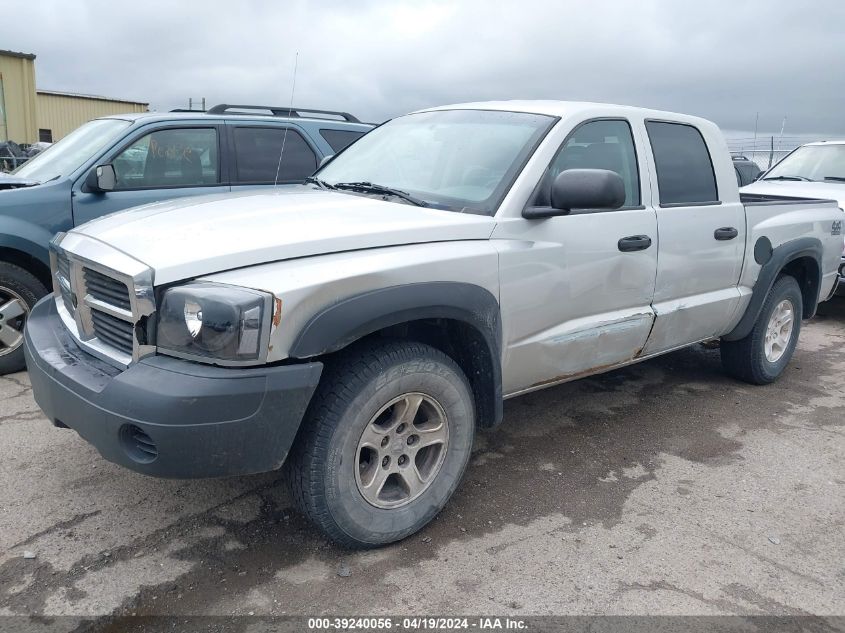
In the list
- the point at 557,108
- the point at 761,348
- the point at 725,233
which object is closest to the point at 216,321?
the point at 557,108

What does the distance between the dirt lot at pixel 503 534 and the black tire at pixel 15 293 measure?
526 mm

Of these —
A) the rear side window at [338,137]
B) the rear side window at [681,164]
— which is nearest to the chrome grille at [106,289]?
the rear side window at [681,164]

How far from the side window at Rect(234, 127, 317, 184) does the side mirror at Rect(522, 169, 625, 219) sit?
3.39 m

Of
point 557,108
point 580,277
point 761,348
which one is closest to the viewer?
point 580,277

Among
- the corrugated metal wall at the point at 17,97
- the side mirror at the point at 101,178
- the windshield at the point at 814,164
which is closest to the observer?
the side mirror at the point at 101,178

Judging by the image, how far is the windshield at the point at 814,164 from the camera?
876 centimetres

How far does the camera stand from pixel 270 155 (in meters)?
→ 6.05

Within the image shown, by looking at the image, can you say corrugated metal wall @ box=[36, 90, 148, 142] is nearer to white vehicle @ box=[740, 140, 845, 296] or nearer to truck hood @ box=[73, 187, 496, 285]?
white vehicle @ box=[740, 140, 845, 296]

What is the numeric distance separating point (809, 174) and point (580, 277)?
22.8 ft

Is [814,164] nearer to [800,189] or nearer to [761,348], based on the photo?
[800,189]

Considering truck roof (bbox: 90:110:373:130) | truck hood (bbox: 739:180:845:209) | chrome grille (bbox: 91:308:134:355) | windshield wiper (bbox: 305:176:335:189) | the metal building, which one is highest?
the metal building

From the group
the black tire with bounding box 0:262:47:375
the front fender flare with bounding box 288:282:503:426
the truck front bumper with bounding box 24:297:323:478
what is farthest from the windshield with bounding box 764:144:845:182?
the black tire with bounding box 0:262:47:375

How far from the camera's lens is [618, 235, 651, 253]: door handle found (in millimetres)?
3674

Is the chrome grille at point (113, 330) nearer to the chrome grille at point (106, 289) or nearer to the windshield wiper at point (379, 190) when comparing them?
the chrome grille at point (106, 289)
